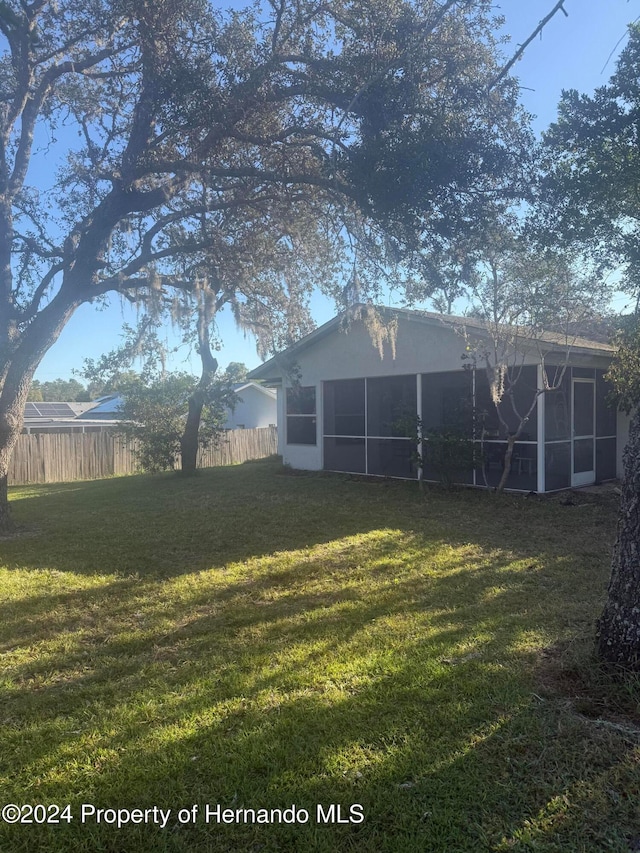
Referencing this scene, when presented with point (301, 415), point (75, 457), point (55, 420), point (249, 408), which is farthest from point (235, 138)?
point (249, 408)

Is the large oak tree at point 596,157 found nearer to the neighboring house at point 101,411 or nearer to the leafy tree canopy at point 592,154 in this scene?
the leafy tree canopy at point 592,154

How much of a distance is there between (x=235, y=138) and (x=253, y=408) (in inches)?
1021

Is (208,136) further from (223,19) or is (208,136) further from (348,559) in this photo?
(348,559)

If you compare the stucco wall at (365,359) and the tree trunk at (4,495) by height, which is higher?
the stucco wall at (365,359)

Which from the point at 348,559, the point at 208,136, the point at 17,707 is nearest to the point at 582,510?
the point at 348,559

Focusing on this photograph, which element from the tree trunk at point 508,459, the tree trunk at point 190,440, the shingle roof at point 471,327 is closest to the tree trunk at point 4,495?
the shingle roof at point 471,327

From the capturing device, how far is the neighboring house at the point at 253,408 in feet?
104

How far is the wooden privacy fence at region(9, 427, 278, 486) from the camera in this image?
16.4m

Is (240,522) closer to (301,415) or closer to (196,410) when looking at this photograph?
(301,415)

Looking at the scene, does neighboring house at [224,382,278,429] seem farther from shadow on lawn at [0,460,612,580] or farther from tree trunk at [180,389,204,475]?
shadow on lawn at [0,460,612,580]

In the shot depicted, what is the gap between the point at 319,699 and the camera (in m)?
3.21

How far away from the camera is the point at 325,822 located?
2.25m

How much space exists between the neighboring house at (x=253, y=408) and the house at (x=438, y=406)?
16.6 m

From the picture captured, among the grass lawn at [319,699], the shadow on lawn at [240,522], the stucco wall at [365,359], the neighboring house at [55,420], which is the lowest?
the shadow on lawn at [240,522]
